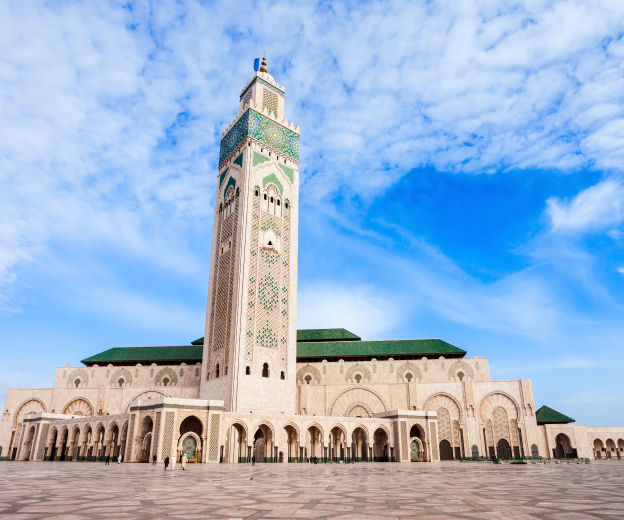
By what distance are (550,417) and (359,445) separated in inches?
612

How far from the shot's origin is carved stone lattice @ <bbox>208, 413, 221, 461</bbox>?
22781 mm

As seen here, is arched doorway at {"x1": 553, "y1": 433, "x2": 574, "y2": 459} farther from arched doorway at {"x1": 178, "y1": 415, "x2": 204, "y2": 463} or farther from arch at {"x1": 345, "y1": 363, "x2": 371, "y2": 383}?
arched doorway at {"x1": 178, "y1": 415, "x2": 204, "y2": 463}

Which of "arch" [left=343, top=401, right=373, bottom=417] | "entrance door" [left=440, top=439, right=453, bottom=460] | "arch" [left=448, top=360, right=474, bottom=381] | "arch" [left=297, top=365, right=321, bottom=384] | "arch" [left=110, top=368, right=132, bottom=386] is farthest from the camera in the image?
"arch" [left=110, top=368, right=132, bottom=386]

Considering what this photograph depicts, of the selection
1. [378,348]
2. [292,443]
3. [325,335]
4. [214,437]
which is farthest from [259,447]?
[325,335]

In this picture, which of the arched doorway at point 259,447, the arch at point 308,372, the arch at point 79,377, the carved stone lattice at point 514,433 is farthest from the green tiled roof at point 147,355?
the carved stone lattice at point 514,433

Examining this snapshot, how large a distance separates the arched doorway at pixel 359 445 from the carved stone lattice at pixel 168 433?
11.2 meters

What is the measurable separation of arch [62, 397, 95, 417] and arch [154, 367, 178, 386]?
4.89m

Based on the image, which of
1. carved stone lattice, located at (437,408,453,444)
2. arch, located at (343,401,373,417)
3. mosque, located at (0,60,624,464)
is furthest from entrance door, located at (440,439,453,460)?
arch, located at (343,401,373,417)

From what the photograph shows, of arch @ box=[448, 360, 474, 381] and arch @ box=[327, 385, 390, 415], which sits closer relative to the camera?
arch @ box=[327, 385, 390, 415]

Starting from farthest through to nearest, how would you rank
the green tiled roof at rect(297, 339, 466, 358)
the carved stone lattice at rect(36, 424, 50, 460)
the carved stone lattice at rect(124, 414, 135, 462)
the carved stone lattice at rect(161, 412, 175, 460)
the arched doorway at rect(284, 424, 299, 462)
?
the green tiled roof at rect(297, 339, 466, 358) → the carved stone lattice at rect(36, 424, 50, 460) → the arched doorway at rect(284, 424, 299, 462) → the carved stone lattice at rect(124, 414, 135, 462) → the carved stone lattice at rect(161, 412, 175, 460)

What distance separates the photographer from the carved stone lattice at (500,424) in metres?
31.3

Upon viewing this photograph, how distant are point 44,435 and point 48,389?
20.4 feet

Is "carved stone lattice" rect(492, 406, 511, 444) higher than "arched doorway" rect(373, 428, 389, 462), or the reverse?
"carved stone lattice" rect(492, 406, 511, 444)

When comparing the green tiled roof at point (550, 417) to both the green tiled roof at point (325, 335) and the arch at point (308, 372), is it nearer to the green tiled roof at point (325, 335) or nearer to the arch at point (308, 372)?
the green tiled roof at point (325, 335)
